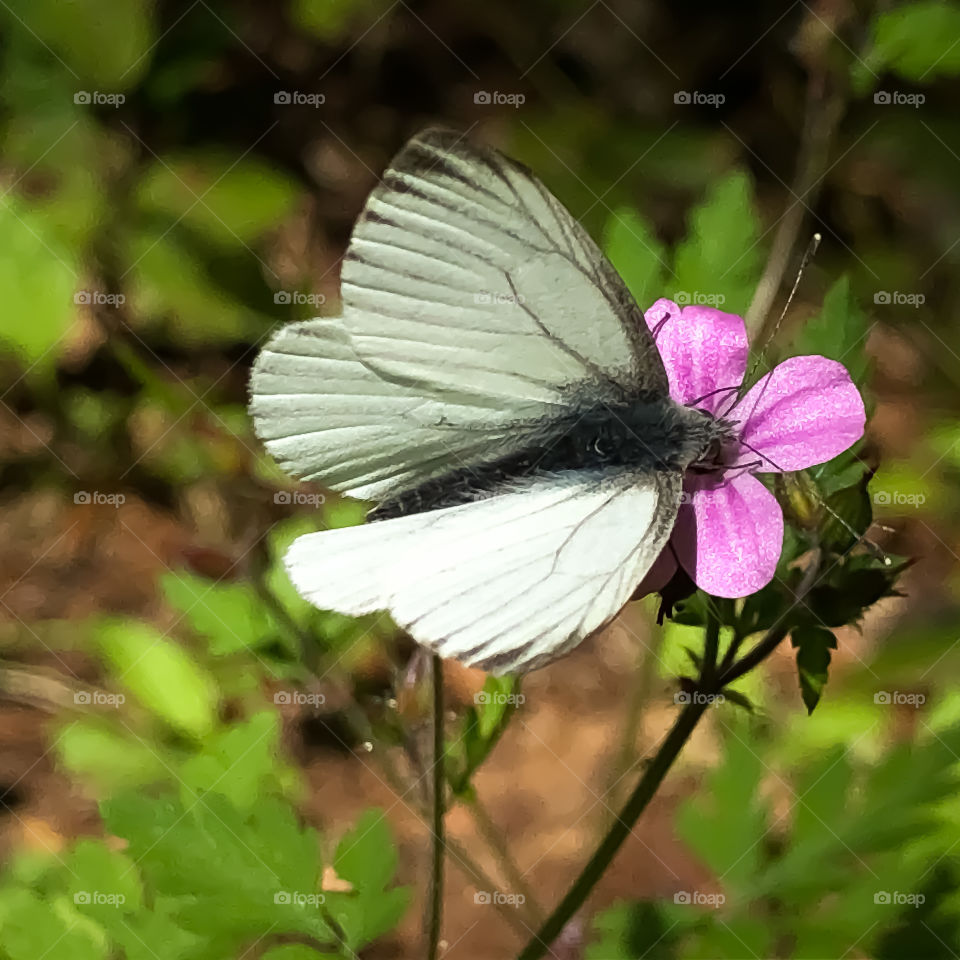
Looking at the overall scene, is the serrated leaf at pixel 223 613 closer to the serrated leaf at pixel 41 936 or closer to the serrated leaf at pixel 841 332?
the serrated leaf at pixel 41 936

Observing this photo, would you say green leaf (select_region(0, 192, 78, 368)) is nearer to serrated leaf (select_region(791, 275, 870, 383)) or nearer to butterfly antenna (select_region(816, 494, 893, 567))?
serrated leaf (select_region(791, 275, 870, 383))

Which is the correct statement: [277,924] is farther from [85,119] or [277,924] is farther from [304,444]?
[85,119]

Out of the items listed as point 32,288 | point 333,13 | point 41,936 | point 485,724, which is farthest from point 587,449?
point 333,13

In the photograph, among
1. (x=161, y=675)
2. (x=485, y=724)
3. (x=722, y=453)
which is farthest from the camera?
(x=161, y=675)

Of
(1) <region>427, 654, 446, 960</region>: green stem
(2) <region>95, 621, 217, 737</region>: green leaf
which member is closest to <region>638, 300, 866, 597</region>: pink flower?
(1) <region>427, 654, 446, 960</region>: green stem

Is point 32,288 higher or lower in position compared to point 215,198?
lower

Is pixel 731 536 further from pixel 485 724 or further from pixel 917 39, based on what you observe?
pixel 917 39
